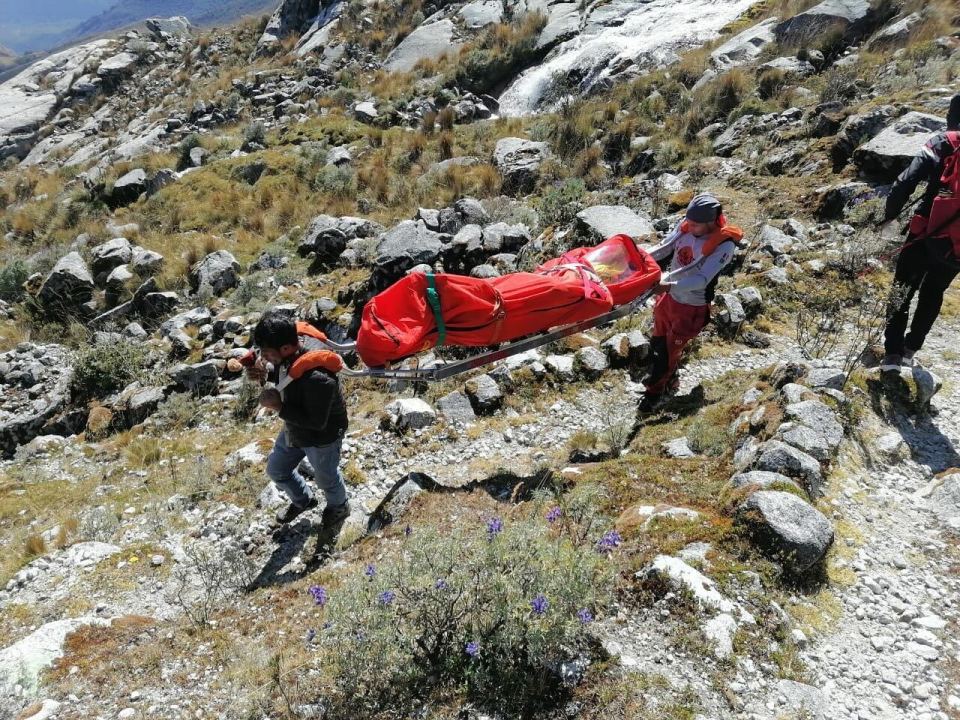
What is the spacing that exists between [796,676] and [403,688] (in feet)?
6.29

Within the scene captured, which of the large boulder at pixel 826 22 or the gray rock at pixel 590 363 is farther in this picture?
the large boulder at pixel 826 22

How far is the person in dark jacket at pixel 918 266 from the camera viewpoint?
15.5ft

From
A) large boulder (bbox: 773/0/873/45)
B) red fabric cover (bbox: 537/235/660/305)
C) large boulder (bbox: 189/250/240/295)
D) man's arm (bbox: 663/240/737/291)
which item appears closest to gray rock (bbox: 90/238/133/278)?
large boulder (bbox: 189/250/240/295)

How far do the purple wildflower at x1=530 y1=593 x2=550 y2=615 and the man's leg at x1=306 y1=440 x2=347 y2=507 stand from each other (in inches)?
85.9

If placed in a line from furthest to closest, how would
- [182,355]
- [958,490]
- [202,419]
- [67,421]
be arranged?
[182,355] → [67,421] → [202,419] → [958,490]

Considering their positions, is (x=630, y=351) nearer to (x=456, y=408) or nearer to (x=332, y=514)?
(x=456, y=408)

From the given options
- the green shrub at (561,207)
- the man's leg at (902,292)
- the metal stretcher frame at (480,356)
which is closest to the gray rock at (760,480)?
the metal stretcher frame at (480,356)

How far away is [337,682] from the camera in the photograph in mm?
2801

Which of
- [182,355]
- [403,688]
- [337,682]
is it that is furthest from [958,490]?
[182,355]

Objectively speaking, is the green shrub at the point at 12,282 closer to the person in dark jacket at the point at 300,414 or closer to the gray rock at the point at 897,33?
the person in dark jacket at the point at 300,414

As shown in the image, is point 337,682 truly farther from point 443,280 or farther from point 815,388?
Result: point 815,388

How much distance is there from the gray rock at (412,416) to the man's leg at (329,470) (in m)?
1.36

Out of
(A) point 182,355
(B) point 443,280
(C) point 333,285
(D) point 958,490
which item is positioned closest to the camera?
(D) point 958,490

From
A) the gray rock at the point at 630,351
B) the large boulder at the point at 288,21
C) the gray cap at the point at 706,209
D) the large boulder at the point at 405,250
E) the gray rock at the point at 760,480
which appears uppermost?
the large boulder at the point at 288,21
